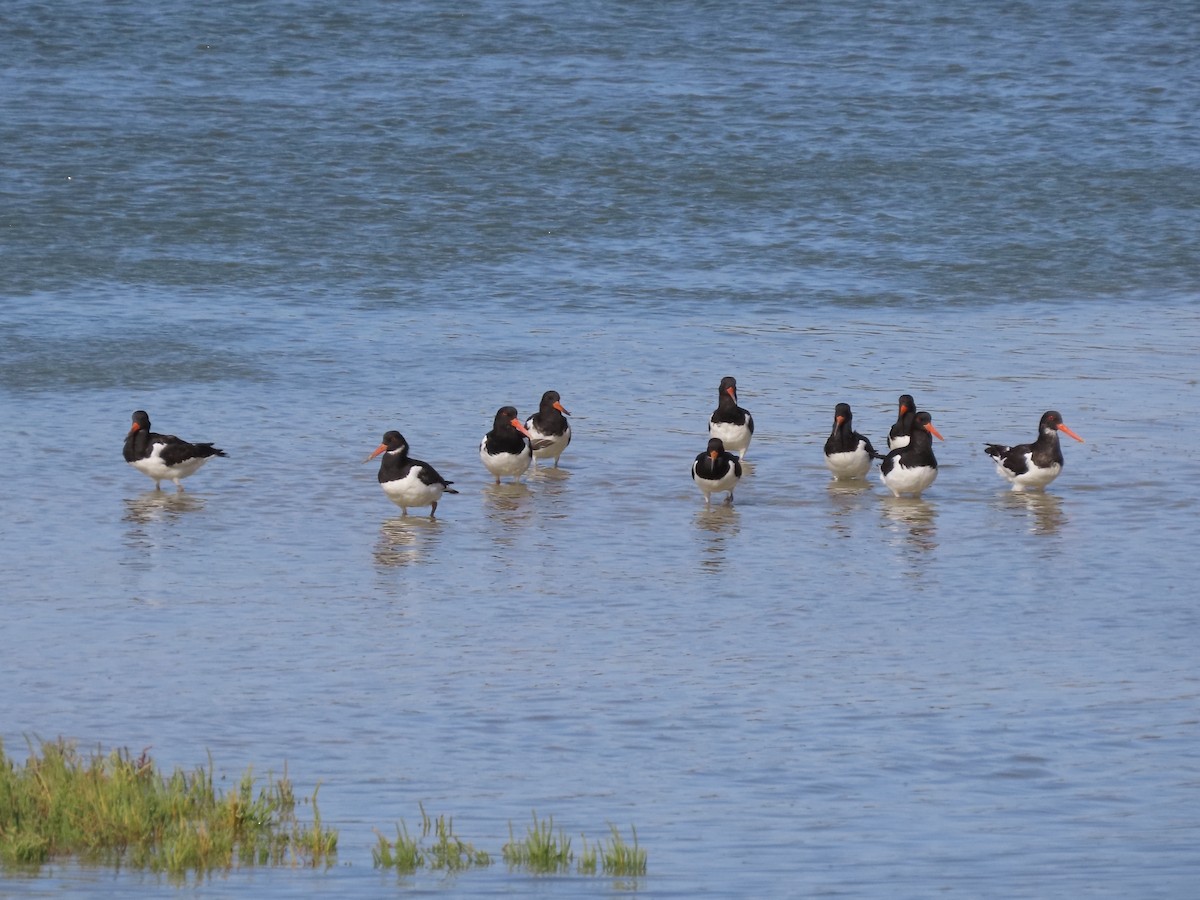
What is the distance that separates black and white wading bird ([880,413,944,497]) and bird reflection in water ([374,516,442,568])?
440 centimetres

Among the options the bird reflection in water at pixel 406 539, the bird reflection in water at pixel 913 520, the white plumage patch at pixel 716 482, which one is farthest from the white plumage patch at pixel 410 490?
the bird reflection in water at pixel 913 520

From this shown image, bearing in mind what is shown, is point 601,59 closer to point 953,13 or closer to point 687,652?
point 953,13

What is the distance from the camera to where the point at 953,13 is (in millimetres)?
53969

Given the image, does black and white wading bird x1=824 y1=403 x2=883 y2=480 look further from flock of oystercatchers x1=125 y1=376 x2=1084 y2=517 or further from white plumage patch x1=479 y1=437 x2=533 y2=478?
white plumage patch x1=479 y1=437 x2=533 y2=478

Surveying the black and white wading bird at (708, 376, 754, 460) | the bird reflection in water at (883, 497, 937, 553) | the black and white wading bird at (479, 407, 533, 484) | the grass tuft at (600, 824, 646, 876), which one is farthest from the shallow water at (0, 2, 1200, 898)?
the black and white wading bird at (708, 376, 754, 460)

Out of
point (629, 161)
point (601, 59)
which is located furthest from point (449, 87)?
point (629, 161)

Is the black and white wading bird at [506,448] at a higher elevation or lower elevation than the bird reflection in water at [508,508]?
higher

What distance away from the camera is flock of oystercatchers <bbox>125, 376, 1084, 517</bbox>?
18.7 metres

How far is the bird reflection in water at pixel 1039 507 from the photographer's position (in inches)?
720

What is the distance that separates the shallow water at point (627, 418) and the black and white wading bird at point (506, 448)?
418mm

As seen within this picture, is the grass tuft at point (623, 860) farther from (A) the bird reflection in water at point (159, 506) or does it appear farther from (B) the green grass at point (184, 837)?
(A) the bird reflection in water at point (159, 506)

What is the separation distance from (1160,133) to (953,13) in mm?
11844

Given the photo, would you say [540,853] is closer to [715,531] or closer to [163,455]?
[715,531]

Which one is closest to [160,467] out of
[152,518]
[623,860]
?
[152,518]
